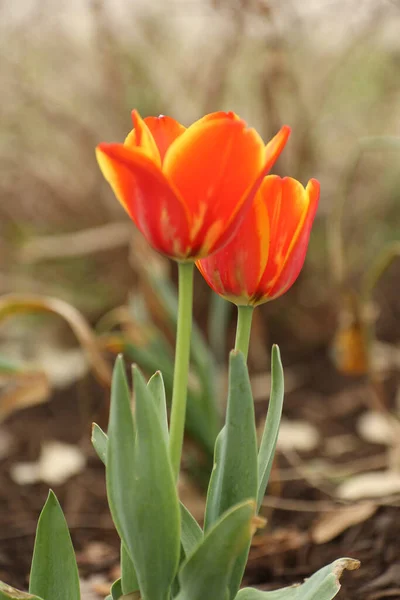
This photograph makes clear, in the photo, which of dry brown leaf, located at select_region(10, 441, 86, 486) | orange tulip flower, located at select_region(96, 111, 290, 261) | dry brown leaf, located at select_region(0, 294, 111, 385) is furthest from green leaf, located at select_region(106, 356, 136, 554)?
dry brown leaf, located at select_region(10, 441, 86, 486)

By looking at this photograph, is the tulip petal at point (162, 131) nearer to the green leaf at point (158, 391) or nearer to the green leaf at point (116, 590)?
the green leaf at point (158, 391)

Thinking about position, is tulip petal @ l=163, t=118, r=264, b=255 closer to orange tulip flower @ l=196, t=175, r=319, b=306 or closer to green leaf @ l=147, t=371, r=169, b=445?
orange tulip flower @ l=196, t=175, r=319, b=306

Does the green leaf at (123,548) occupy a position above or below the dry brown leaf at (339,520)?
above

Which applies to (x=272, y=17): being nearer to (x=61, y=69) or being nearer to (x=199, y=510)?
(x=61, y=69)

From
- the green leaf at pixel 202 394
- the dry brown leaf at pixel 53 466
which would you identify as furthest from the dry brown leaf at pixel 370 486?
the dry brown leaf at pixel 53 466

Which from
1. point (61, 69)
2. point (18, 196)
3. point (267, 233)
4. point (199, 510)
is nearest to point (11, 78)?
point (61, 69)

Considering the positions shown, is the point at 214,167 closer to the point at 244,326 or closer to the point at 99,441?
the point at 244,326
